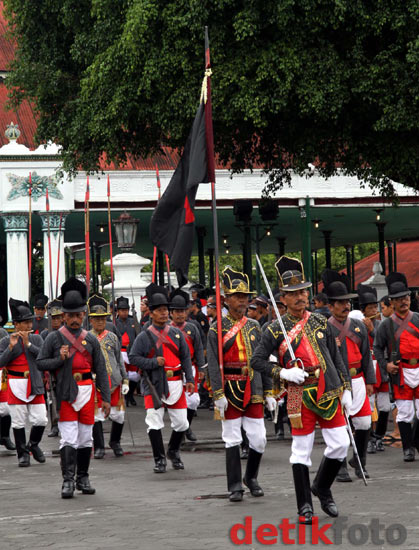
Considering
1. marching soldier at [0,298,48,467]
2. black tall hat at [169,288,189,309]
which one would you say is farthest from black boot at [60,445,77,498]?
black tall hat at [169,288,189,309]

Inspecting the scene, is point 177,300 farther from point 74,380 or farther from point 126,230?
point 126,230

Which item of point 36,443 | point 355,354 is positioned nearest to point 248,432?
point 355,354

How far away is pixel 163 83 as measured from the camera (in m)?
19.0

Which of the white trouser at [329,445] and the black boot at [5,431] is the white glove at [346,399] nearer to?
the white trouser at [329,445]

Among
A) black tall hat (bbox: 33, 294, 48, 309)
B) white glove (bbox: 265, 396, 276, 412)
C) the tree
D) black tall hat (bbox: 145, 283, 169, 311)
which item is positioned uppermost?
the tree

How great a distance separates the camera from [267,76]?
59.7 feet

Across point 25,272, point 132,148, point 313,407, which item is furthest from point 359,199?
point 313,407

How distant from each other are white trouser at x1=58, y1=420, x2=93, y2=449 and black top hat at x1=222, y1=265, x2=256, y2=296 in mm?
1898

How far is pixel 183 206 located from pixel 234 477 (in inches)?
111

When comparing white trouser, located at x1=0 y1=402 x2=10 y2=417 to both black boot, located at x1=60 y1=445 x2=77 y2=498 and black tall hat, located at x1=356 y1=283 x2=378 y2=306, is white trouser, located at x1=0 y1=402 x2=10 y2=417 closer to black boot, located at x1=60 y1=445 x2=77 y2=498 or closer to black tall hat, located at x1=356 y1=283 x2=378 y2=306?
black boot, located at x1=60 y1=445 x2=77 y2=498

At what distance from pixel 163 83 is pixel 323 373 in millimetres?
10591

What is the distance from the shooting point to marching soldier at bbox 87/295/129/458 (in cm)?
1436

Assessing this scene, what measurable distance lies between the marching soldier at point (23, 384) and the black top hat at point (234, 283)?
369 centimetres

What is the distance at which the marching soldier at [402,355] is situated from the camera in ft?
42.3
